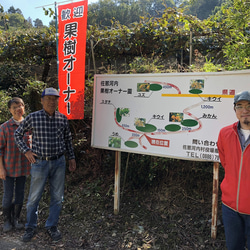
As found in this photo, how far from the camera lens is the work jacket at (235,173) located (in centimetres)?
205

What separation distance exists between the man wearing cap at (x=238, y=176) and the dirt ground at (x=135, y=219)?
3.43ft

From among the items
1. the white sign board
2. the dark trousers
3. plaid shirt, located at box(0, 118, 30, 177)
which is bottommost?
the dark trousers

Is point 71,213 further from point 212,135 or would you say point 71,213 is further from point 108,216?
point 212,135

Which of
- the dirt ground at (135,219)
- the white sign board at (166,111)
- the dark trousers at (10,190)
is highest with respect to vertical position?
the white sign board at (166,111)

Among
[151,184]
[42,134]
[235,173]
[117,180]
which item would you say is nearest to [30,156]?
[42,134]

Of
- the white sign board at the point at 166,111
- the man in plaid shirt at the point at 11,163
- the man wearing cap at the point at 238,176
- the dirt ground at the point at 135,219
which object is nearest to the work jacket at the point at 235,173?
the man wearing cap at the point at 238,176

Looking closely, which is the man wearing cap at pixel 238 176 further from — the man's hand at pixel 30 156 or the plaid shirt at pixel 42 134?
the man's hand at pixel 30 156

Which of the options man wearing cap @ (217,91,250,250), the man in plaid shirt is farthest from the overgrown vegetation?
man wearing cap @ (217,91,250,250)

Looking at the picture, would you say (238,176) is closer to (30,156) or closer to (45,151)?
(45,151)

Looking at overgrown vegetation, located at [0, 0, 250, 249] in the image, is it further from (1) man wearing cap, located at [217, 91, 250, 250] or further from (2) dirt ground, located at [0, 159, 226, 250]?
(1) man wearing cap, located at [217, 91, 250, 250]

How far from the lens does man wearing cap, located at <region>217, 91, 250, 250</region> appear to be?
206 centimetres

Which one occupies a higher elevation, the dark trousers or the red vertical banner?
the red vertical banner

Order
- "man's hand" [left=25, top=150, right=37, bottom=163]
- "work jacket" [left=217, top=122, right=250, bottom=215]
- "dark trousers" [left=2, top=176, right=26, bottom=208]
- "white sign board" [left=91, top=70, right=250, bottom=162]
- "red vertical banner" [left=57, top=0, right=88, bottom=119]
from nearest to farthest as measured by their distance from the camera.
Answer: "work jacket" [left=217, top=122, right=250, bottom=215] → "white sign board" [left=91, top=70, right=250, bottom=162] → "man's hand" [left=25, top=150, right=37, bottom=163] → "dark trousers" [left=2, top=176, right=26, bottom=208] → "red vertical banner" [left=57, top=0, right=88, bottom=119]

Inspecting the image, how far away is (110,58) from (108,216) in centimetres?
451
